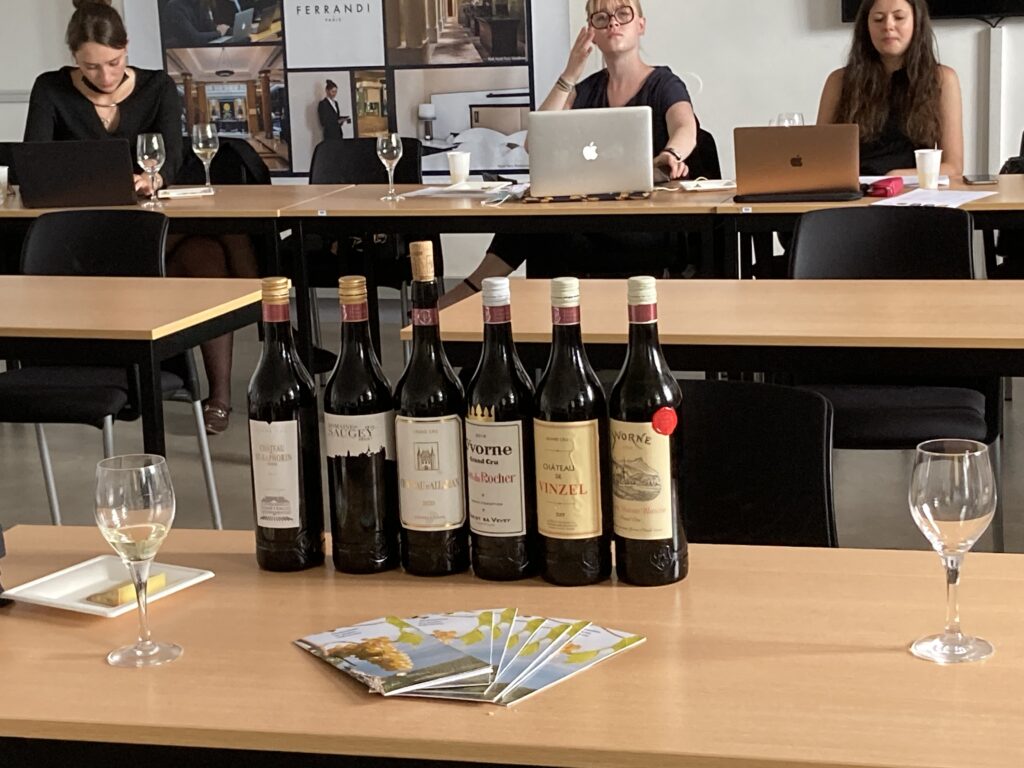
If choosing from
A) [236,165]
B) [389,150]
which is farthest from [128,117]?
[389,150]

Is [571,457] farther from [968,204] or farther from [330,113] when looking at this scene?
[330,113]

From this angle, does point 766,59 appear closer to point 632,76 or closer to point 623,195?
point 632,76

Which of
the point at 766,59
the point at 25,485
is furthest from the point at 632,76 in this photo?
the point at 25,485

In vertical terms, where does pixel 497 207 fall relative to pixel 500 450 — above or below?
above

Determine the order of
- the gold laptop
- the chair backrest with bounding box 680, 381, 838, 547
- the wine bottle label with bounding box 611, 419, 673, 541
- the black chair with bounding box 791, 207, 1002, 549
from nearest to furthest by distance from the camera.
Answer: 1. the wine bottle label with bounding box 611, 419, 673, 541
2. the chair backrest with bounding box 680, 381, 838, 547
3. the black chair with bounding box 791, 207, 1002, 549
4. the gold laptop

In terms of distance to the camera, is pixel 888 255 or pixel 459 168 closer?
pixel 888 255

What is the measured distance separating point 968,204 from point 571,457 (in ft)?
8.85

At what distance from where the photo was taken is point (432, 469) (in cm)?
128

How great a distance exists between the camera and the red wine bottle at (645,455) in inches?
48.7

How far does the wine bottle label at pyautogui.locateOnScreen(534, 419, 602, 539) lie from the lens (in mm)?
1247

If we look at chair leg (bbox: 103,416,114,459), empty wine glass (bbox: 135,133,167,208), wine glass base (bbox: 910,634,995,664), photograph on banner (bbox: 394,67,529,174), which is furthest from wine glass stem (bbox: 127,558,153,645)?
photograph on banner (bbox: 394,67,529,174)

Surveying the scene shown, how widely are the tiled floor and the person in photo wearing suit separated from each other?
2.10 m

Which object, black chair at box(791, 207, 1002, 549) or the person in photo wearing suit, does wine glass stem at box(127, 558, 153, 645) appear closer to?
black chair at box(791, 207, 1002, 549)

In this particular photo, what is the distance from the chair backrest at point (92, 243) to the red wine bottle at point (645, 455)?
2.54 metres
